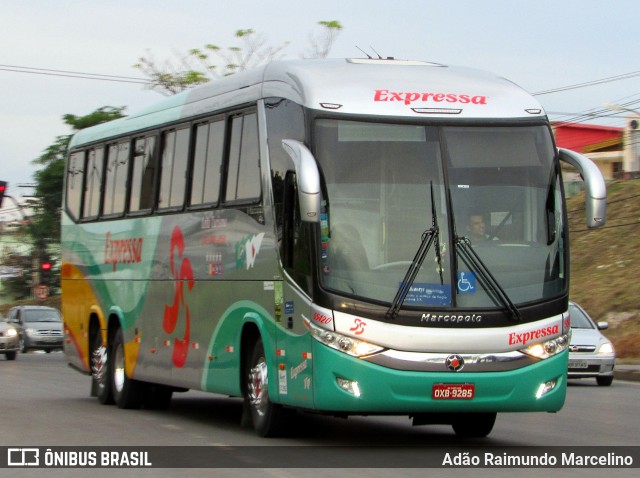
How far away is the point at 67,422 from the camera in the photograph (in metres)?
15.4

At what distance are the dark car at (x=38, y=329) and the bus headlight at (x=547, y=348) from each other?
33.3m

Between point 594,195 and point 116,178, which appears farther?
point 116,178

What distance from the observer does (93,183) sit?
20.1 m

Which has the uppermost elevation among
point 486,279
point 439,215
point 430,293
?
point 439,215

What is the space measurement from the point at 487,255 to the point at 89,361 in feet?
32.2

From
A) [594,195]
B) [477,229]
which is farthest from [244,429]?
[594,195]

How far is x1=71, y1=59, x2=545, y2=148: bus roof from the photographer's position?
12.3 meters

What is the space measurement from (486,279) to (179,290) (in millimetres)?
5292

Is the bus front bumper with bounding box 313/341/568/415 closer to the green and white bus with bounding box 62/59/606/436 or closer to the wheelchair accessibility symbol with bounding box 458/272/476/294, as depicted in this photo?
the green and white bus with bounding box 62/59/606/436

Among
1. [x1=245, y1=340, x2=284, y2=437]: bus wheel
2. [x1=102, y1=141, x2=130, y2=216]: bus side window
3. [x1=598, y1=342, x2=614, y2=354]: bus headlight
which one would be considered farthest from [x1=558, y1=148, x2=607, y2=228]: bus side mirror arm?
[x1=598, y1=342, x2=614, y2=354]: bus headlight

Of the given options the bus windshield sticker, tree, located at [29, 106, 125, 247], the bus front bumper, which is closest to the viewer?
the bus front bumper

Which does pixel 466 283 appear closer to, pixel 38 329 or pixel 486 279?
pixel 486 279

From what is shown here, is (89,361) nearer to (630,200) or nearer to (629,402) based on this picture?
(629,402)

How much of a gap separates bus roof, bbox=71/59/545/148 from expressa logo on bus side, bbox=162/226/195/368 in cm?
273
